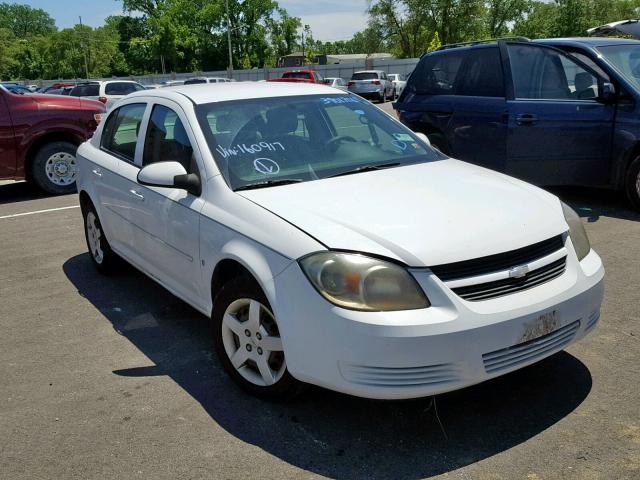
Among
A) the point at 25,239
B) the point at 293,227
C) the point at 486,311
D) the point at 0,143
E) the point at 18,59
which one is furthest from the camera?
the point at 18,59

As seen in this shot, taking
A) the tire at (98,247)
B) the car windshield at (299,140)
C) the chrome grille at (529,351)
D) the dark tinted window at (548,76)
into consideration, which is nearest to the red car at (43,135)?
the tire at (98,247)

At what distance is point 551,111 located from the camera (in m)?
7.31

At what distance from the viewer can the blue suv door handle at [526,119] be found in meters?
7.35

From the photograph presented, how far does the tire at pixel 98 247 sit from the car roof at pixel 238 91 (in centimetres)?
135

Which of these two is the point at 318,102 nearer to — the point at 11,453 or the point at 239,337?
the point at 239,337

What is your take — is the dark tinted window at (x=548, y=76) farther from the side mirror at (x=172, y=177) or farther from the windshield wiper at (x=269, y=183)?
the side mirror at (x=172, y=177)

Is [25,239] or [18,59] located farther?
[18,59]

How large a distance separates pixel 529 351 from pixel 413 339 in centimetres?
63

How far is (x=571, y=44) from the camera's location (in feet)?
24.6

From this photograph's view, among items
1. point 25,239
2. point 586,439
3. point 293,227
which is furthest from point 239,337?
point 25,239

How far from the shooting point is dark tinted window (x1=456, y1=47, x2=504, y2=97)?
7.75 meters

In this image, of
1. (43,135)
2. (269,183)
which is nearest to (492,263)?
(269,183)

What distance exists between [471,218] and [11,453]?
244 cm

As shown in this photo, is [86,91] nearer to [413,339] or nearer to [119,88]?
[119,88]
